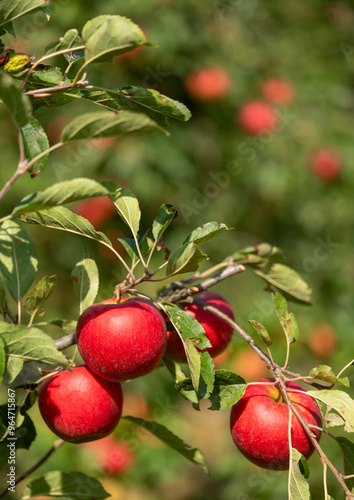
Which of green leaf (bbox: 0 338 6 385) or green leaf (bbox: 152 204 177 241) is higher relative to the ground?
green leaf (bbox: 0 338 6 385)

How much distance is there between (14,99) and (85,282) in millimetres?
353

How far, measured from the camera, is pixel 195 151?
250 centimetres

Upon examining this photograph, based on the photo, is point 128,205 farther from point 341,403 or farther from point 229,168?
point 229,168

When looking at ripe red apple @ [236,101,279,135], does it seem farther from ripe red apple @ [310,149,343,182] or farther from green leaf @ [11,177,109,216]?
green leaf @ [11,177,109,216]

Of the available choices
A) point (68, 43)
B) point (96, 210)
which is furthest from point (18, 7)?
point (96, 210)

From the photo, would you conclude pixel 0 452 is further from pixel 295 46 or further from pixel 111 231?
pixel 295 46

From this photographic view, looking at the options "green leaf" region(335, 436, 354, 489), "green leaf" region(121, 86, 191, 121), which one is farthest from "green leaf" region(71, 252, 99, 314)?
"green leaf" region(335, 436, 354, 489)

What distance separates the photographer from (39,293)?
76 centimetres

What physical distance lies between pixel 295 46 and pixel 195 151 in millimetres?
800

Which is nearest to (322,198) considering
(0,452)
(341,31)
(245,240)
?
(245,240)

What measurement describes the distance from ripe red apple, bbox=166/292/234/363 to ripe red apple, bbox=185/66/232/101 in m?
1.68

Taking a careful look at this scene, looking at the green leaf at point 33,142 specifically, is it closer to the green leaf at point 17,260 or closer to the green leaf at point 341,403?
the green leaf at point 17,260

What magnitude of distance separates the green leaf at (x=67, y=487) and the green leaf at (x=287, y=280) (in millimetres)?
416

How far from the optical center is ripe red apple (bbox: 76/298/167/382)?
680 mm
